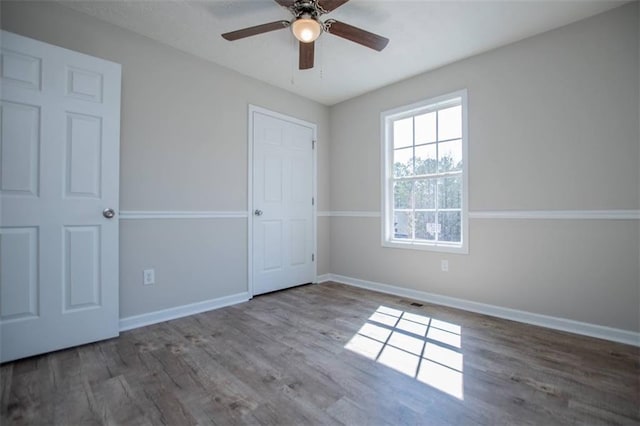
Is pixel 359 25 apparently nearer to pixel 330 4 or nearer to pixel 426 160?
pixel 330 4

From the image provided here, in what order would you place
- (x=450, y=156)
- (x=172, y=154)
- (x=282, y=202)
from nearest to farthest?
(x=172, y=154)
(x=450, y=156)
(x=282, y=202)

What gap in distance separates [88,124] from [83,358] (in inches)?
63.9

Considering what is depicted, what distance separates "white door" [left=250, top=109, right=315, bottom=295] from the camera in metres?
3.44

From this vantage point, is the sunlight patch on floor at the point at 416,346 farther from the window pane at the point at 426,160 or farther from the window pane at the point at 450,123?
the window pane at the point at 450,123

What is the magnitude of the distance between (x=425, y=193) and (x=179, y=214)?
8.37 feet

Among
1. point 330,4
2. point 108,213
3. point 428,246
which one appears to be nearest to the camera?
point 330,4

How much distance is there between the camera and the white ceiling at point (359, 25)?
221 centimetres

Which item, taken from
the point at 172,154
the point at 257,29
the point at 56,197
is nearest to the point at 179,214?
the point at 172,154

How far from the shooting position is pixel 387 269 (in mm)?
3605

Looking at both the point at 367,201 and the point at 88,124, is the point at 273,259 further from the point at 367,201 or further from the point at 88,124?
the point at 88,124

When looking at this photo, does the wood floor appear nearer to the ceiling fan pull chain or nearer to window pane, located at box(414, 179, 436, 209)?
window pane, located at box(414, 179, 436, 209)

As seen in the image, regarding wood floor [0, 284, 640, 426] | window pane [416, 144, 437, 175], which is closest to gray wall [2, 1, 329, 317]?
wood floor [0, 284, 640, 426]

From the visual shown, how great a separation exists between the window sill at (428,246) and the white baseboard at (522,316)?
474mm

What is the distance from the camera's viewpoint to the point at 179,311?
2773 millimetres
